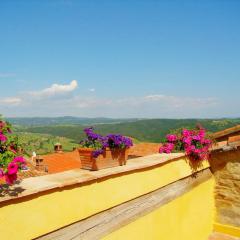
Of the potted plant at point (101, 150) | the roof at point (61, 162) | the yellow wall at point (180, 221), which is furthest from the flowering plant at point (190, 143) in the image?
the roof at point (61, 162)

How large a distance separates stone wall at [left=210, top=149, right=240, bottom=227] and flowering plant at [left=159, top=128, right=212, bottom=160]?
1.87ft

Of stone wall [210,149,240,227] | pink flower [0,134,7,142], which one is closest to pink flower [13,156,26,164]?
pink flower [0,134,7,142]

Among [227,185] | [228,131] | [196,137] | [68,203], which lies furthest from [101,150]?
[228,131]

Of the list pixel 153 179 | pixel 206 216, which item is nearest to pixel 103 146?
pixel 153 179

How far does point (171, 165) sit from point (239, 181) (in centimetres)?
192

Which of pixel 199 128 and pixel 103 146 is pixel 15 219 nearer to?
pixel 103 146

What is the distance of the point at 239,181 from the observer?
6.10 metres

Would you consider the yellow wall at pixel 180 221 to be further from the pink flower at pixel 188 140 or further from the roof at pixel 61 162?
the roof at pixel 61 162

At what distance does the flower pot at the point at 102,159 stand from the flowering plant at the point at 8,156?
1333mm

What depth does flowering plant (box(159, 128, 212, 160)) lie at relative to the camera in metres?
5.64

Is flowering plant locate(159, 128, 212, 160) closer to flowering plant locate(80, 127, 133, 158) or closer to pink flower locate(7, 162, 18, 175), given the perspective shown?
flowering plant locate(80, 127, 133, 158)

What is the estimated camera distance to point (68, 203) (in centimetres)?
318

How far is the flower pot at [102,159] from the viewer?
3.95 meters

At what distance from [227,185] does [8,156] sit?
491 cm
